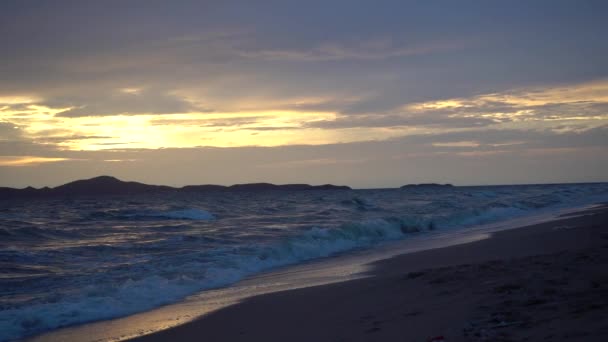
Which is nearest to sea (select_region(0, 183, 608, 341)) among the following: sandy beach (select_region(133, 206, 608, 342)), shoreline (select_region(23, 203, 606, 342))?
shoreline (select_region(23, 203, 606, 342))

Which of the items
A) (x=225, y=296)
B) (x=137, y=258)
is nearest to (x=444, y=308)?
(x=225, y=296)

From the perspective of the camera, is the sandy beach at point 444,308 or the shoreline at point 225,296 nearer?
the sandy beach at point 444,308

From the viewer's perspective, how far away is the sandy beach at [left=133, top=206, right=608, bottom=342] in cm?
551

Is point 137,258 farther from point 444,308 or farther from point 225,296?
point 444,308

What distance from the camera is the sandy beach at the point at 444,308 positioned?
5.51 metres

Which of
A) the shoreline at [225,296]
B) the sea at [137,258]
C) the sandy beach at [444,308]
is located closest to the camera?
the sandy beach at [444,308]

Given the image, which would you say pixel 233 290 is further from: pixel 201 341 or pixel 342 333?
pixel 342 333

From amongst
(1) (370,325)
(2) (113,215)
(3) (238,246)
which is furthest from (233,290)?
(2) (113,215)

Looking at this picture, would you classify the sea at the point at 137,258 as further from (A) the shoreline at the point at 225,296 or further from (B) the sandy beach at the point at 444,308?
(B) the sandy beach at the point at 444,308

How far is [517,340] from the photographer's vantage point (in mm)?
5027

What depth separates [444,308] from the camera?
6891 mm

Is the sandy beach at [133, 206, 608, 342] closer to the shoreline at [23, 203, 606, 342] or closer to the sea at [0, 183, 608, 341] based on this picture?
the shoreline at [23, 203, 606, 342]

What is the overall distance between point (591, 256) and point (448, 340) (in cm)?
525

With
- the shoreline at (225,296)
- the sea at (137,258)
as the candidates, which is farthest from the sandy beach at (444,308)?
the sea at (137,258)
